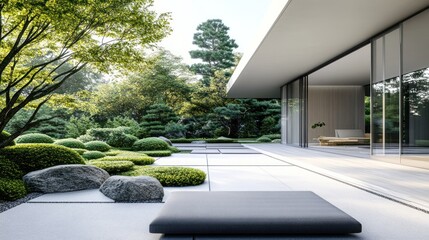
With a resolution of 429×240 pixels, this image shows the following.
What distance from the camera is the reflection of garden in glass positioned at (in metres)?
6.79

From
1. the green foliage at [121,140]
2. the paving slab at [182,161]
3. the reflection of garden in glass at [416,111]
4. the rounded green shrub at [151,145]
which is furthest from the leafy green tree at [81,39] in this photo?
the green foliage at [121,140]

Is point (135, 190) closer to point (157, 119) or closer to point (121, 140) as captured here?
point (121, 140)

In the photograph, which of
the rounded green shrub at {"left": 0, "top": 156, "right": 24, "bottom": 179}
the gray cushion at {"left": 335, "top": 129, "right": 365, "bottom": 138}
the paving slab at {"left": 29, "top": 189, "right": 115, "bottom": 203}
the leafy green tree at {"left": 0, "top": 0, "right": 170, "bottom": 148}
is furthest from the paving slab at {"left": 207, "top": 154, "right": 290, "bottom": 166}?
the gray cushion at {"left": 335, "top": 129, "right": 365, "bottom": 138}

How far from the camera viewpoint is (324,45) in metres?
9.62

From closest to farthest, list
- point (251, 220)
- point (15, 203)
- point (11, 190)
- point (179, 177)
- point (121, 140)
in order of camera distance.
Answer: point (251, 220) < point (15, 203) < point (11, 190) < point (179, 177) < point (121, 140)

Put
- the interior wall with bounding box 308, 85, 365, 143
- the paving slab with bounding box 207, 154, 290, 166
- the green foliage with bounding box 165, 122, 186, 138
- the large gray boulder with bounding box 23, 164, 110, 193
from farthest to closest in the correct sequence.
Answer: the green foliage with bounding box 165, 122, 186, 138, the interior wall with bounding box 308, 85, 365, 143, the paving slab with bounding box 207, 154, 290, 166, the large gray boulder with bounding box 23, 164, 110, 193

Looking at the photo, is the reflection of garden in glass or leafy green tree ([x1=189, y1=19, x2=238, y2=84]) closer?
the reflection of garden in glass

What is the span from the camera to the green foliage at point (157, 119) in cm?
2091

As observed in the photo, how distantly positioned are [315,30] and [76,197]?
653 centimetres

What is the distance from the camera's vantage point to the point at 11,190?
4328mm

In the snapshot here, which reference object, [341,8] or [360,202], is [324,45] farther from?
[360,202]

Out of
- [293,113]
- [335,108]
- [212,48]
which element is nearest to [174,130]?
[293,113]

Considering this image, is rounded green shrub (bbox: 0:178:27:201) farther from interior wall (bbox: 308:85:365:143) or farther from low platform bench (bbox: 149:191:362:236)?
interior wall (bbox: 308:85:365:143)

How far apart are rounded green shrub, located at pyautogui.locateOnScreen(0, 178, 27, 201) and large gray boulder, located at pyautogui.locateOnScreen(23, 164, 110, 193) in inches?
7.5
